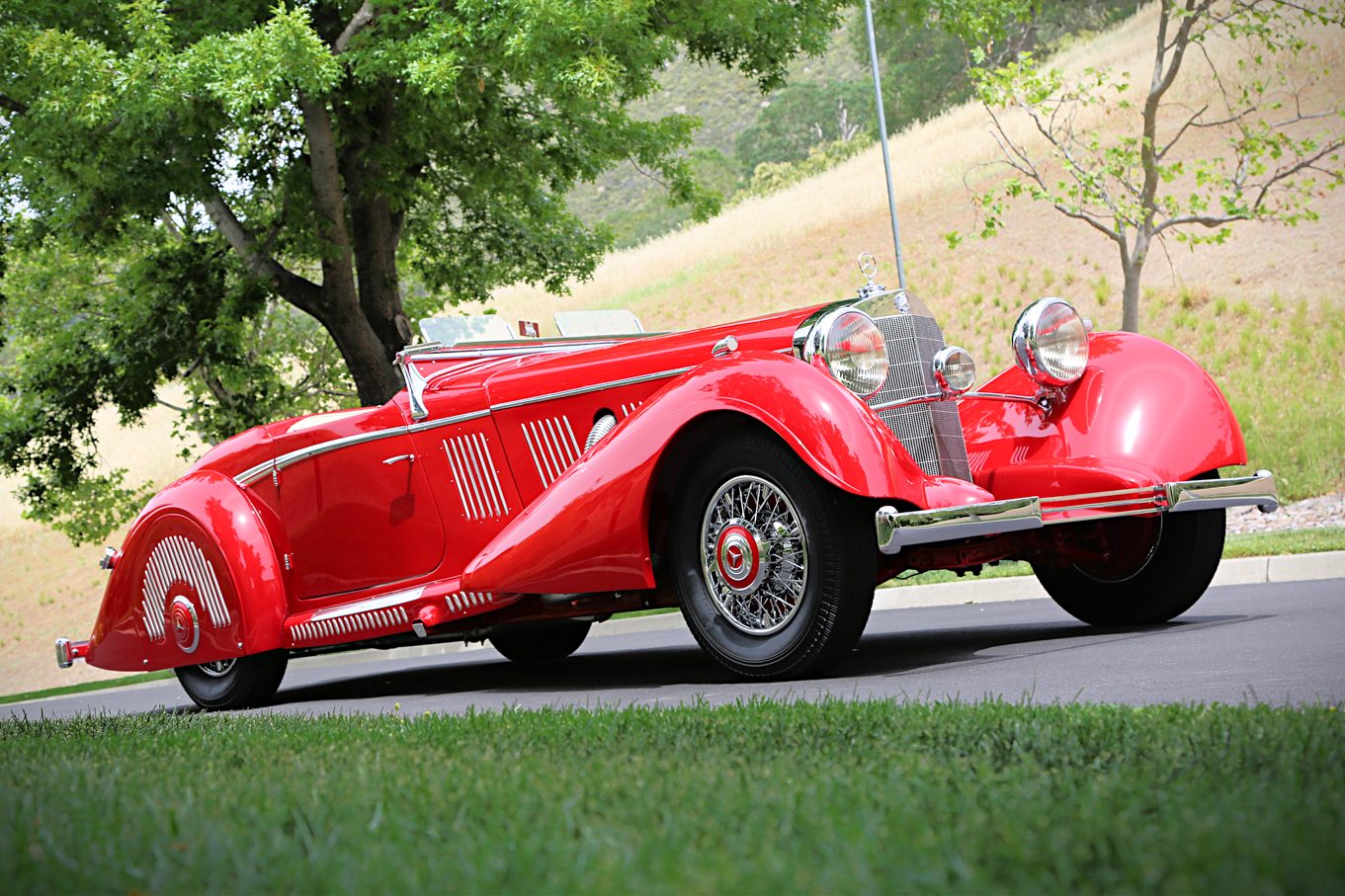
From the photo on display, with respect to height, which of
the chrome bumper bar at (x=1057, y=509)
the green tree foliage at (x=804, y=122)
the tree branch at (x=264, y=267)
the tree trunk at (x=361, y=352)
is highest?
the green tree foliage at (x=804, y=122)

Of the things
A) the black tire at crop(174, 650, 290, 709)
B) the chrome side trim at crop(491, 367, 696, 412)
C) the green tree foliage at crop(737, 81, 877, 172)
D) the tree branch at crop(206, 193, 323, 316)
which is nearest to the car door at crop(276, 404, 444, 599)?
the black tire at crop(174, 650, 290, 709)

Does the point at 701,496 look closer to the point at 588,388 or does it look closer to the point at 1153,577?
the point at 588,388

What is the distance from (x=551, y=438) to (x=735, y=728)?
266 centimetres

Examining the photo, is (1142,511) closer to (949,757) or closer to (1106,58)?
(949,757)

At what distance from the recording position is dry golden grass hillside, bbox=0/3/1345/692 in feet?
72.0

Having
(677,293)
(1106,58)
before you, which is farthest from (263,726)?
(1106,58)

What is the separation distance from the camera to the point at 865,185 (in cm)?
4491

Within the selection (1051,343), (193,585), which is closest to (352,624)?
(193,585)

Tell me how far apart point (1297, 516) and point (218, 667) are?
1233 centimetres

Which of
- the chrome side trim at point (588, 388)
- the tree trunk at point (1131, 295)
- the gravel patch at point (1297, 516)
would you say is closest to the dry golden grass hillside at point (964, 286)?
the gravel patch at point (1297, 516)

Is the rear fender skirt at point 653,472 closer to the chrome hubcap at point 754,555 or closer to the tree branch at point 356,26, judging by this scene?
the chrome hubcap at point 754,555

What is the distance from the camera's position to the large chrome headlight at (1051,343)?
6031 millimetres

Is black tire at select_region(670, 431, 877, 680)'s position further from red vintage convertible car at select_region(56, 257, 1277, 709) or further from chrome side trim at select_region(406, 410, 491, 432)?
chrome side trim at select_region(406, 410, 491, 432)

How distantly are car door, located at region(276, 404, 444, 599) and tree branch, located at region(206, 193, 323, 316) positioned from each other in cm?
800
